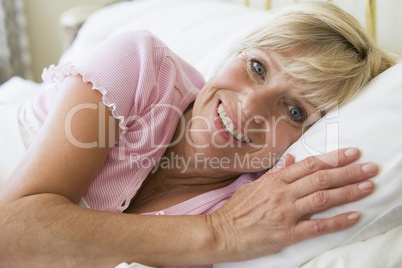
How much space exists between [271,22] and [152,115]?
0.37m

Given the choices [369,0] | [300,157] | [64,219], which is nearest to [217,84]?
[300,157]

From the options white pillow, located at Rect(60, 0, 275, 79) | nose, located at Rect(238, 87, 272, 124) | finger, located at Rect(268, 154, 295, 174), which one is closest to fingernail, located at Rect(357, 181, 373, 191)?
finger, located at Rect(268, 154, 295, 174)

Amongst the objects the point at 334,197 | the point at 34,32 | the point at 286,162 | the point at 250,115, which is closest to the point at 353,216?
the point at 334,197

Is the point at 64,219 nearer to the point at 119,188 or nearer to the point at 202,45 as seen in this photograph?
the point at 119,188

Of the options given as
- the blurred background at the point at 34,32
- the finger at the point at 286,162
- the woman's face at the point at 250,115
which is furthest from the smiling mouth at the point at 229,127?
the blurred background at the point at 34,32

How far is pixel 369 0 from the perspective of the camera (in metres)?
1.39

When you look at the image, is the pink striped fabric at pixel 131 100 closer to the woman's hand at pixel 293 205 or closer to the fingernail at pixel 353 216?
the woman's hand at pixel 293 205

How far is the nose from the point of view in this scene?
1029mm

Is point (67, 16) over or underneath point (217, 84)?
underneath

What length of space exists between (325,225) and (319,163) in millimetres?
119

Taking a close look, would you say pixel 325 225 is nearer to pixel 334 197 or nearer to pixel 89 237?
pixel 334 197

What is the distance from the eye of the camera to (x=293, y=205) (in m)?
0.87

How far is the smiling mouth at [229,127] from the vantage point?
1055 millimetres

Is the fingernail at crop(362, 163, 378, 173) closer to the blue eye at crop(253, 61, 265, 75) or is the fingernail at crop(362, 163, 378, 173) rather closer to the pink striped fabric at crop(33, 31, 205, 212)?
the blue eye at crop(253, 61, 265, 75)
